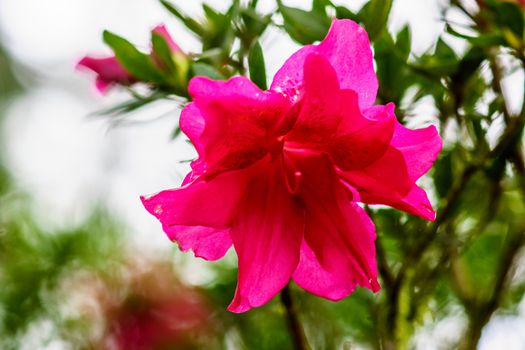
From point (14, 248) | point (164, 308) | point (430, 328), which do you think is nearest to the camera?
point (430, 328)

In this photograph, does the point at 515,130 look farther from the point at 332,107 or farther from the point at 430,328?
the point at 430,328

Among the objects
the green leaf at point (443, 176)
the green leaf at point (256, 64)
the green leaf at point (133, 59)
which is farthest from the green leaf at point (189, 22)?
the green leaf at point (443, 176)

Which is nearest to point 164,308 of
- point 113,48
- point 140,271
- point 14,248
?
point 140,271

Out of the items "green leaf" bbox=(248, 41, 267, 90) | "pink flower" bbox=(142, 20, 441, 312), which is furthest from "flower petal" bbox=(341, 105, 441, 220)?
"green leaf" bbox=(248, 41, 267, 90)

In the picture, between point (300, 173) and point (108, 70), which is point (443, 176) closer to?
point (300, 173)

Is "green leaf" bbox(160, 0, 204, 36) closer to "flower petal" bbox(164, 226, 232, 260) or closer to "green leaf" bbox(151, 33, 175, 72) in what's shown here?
"green leaf" bbox(151, 33, 175, 72)

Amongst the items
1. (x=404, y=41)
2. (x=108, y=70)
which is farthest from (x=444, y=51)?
(x=108, y=70)
